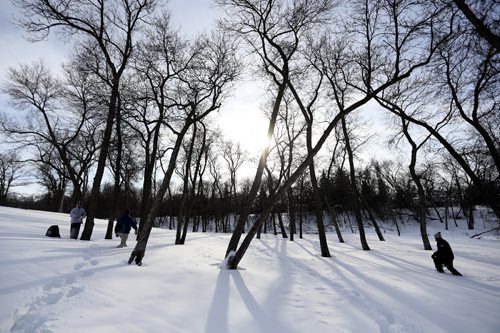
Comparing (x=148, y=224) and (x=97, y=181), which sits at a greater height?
(x=97, y=181)

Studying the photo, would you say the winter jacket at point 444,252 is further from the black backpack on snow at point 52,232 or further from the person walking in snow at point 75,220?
the black backpack on snow at point 52,232

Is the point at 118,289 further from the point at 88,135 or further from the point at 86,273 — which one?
the point at 88,135

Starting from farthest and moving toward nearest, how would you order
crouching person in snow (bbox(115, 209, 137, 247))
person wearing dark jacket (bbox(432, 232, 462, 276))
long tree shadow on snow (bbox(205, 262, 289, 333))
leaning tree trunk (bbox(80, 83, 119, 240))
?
1. leaning tree trunk (bbox(80, 83, 119, 240))
2. crouching person in snow (bbox(115, 209, 137, 247))
3. person wearing dark jacket (bbox(432, 232, 462, 276))
4. long tree shadow on snow (bbox(205, 262, 289, 333))

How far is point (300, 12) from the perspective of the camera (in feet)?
35.0

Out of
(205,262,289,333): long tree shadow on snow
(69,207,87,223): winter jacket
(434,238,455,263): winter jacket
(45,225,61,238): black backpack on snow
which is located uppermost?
(69,207,87,223): winter jacket

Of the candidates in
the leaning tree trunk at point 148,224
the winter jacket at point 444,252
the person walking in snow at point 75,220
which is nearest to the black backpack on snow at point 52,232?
the person walking in snow at point 75,220

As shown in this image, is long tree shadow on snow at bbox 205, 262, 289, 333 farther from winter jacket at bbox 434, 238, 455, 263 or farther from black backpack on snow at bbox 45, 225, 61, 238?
black backpack on snow at bbox 45, 225, 61, 238

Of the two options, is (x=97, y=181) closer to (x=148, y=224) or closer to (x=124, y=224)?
(x=124, y=224)

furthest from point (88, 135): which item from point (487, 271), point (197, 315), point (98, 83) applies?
point (487, 271)

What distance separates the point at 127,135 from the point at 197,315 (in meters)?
16.3

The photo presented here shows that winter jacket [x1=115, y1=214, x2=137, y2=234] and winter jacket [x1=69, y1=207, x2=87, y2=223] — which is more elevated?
winter jacket [x1=69, y1=207, x2=87, y2=223]

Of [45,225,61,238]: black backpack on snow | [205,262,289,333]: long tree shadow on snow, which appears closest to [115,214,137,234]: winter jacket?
[45,225,61,238]: black backpack on snow

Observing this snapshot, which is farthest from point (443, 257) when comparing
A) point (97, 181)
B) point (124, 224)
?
point (97, 181)

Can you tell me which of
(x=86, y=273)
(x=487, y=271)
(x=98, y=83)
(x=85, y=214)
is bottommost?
(x=487, y=271)
